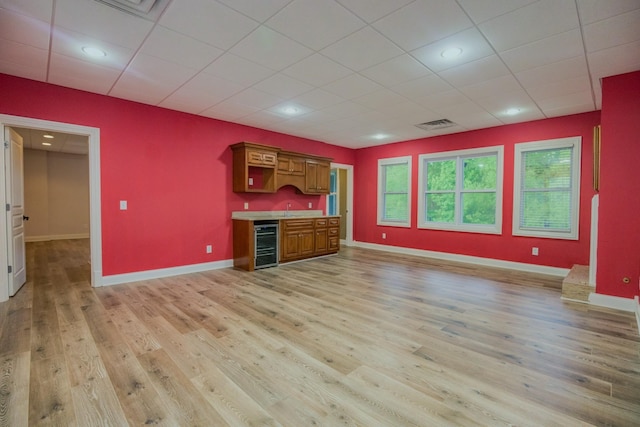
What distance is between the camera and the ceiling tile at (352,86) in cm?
346

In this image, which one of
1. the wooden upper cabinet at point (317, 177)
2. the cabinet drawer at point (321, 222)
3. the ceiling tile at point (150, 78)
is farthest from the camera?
the wooden upper cabinet at point (317, 177)

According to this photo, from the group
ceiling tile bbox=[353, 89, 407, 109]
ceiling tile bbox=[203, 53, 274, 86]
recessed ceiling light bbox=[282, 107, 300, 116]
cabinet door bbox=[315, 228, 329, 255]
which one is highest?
recessed ceiling light bbox=[282, 107, 300, 116]

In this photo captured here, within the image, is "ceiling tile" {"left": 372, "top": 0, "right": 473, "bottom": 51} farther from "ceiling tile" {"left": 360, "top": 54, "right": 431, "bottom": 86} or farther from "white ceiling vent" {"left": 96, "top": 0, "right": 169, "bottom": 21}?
"white ceiling vent" {"left": 96, "top": 0, "right": 169, "bottom": 21}

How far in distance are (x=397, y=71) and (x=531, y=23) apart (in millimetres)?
1218

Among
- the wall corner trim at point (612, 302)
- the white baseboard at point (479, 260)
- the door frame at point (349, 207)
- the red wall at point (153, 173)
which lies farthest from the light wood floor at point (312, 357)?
the door frame at point (349, 207)

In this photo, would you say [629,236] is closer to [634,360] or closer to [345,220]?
[634,360]

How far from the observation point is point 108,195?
4117 mm

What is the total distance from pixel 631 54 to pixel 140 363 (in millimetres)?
5096

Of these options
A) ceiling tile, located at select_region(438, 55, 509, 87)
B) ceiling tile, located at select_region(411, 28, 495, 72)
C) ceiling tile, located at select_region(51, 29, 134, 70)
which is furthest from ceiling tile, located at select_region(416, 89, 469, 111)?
ceiling tile, located at select_region(51, 29, 134, 70)

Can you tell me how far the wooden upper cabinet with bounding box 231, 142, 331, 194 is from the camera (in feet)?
17.0

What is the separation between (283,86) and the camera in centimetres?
369

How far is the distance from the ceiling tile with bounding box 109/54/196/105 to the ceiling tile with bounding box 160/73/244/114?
10cm

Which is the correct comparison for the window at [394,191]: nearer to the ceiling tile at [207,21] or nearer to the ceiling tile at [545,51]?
the ceiling tile at [545,51]

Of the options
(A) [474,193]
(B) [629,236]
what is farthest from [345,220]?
(B) [629,236]
